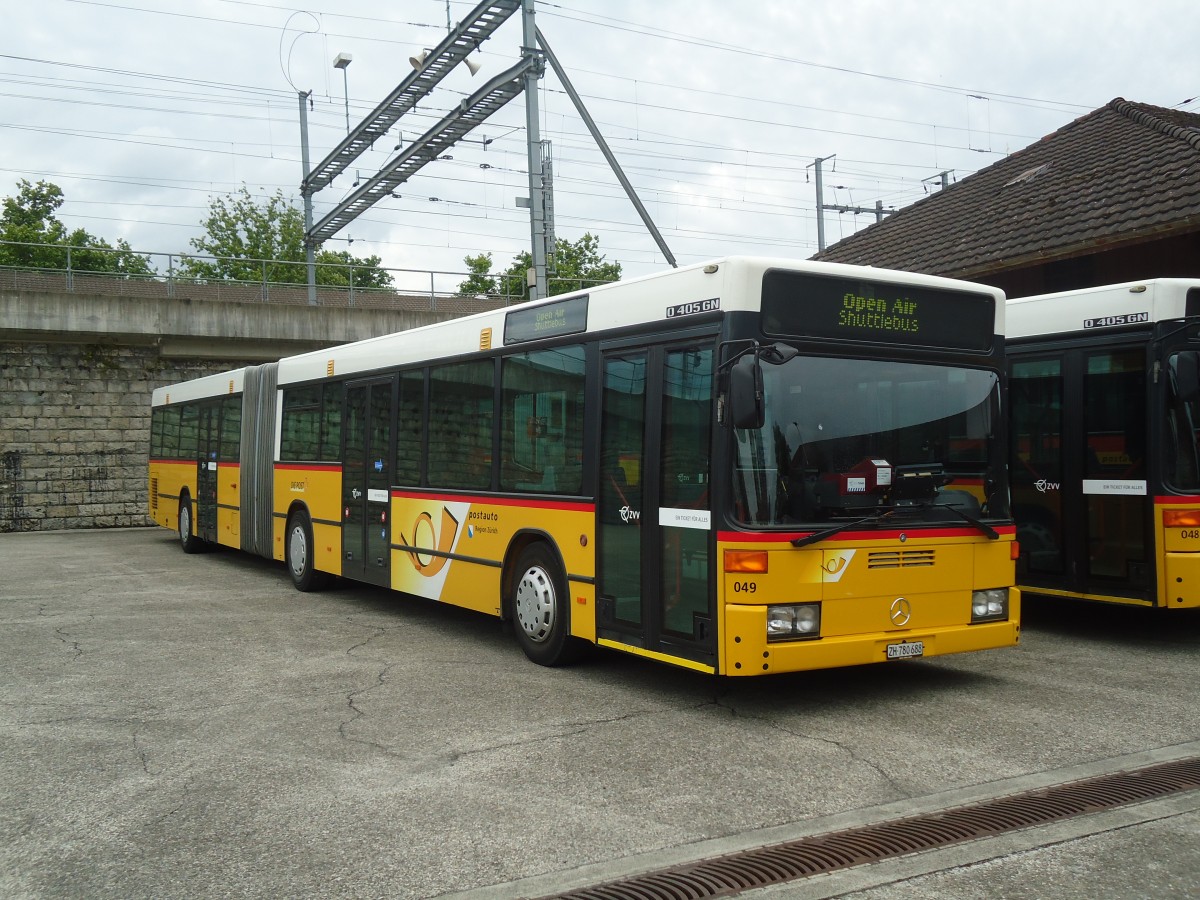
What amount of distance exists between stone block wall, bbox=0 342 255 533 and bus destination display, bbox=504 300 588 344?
55.9 ft

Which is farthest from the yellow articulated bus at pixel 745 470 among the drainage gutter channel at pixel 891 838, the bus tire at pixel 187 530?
the bus tire at pixel 187 530

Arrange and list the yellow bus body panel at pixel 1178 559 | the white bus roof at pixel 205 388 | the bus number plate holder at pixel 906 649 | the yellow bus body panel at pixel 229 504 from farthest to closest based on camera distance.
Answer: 1. the white bus roof at pixel 205 388
2. the yellow bus body panel at pixel 229 504
3. the yellow bus body panel at pixel 1178 559
4. the bus number plate holder at pixel 906 649

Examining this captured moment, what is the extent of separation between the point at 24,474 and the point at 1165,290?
21389mm

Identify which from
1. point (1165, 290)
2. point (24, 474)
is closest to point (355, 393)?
point (1165, 290)

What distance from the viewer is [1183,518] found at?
8766 mm

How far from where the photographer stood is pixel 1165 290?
8797 millimetres

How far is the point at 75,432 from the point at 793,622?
20.5 meters

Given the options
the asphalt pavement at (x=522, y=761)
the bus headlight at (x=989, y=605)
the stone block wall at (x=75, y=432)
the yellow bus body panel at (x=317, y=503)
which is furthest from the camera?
the stone block wall at (x=75, y=432)

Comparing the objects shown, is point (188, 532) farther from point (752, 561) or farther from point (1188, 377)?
point (1188, 377)

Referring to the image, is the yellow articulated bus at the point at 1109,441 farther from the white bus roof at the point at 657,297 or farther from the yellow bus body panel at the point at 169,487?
the yellow bus body panel at the point at 169,487

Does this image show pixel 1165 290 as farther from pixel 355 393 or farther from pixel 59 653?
pixel 59 653

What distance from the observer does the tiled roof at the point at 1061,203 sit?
13.3 m

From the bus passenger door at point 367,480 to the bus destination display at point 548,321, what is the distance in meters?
2.46

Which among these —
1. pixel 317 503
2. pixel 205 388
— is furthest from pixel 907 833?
pixel 205 388
